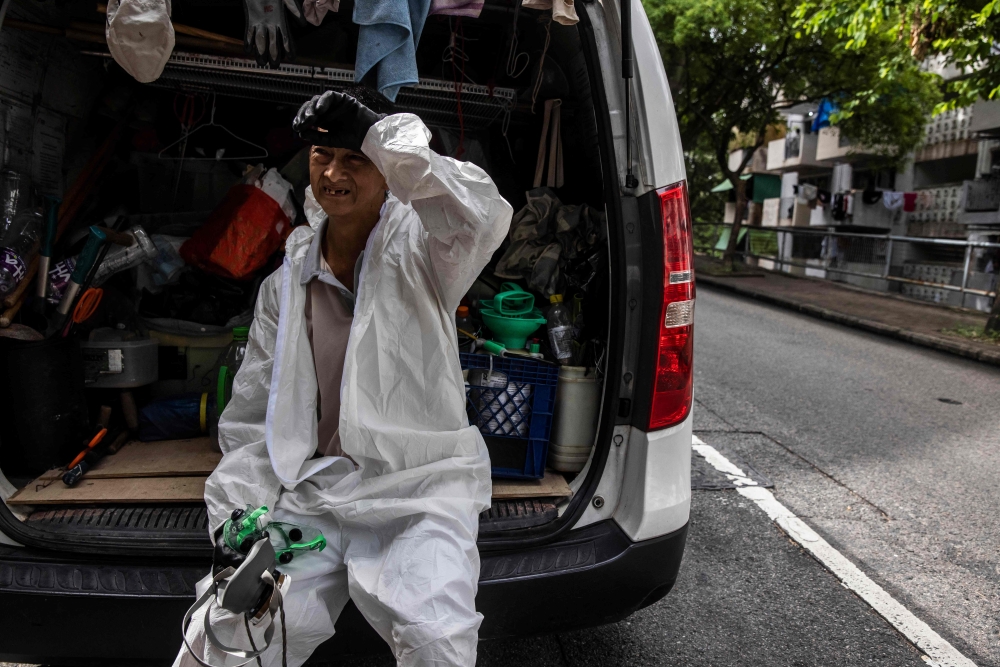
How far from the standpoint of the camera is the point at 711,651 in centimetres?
254

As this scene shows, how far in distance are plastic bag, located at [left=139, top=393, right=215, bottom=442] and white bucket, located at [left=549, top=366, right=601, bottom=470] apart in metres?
1.40

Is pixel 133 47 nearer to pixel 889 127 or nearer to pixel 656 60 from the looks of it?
pixel 656 60

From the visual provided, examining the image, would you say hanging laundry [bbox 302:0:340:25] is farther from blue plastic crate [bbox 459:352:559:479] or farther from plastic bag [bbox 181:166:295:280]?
plastic bag [bbox 181:166:295:280]

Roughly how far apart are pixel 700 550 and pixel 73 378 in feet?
8.79

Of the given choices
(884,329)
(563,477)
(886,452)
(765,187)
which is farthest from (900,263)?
(765,187)

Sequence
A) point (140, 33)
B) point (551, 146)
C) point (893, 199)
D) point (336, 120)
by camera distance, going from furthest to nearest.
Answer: point (893, 199) → point (551, 146) → point (140, 33) → point (336, 120)

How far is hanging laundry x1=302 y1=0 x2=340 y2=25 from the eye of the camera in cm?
211

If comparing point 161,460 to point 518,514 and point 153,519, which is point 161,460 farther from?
point 518,514

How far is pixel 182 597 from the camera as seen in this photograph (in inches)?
71.4

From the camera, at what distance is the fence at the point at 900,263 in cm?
1227

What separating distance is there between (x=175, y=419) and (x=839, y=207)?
2429cm

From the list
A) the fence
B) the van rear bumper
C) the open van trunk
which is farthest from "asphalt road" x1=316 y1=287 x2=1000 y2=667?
the fence

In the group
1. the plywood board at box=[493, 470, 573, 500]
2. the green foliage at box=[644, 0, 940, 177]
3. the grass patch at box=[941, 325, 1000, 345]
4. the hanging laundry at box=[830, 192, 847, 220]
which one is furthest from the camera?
the hanging laundry at box=[830, 192, 847, 220]

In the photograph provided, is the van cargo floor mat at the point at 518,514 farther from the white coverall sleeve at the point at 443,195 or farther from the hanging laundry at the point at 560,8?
the hanging laundry at the point at 560,8
